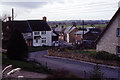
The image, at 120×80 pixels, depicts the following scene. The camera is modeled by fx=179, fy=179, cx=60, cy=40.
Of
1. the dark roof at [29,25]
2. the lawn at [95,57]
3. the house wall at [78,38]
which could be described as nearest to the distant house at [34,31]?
the dark roof at [29,25]

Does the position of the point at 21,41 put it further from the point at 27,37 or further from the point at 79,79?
the point at 27,37

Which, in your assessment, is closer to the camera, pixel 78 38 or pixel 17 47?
pixel 17 47

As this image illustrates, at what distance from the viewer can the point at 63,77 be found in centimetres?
200

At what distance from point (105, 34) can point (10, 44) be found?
515 inches

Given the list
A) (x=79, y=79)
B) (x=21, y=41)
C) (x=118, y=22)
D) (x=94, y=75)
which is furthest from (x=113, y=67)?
(x=79, y=79)

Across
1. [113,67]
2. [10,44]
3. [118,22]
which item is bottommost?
[113,67]

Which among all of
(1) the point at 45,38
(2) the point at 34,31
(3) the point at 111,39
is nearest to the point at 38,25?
(2) the point at 34,31

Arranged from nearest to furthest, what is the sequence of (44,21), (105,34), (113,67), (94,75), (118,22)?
(94,75) < (113,67) < (118,22) < (105,34) < (44,21)

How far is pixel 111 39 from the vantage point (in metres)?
24.3

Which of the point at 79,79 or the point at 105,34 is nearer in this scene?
the point at 79,79

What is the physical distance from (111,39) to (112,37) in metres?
0.33

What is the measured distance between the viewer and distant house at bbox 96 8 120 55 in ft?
76.4

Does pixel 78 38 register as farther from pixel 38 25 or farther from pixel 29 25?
pixel 29 25

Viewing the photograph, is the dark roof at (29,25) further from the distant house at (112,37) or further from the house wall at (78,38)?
the distant house at (112,37)
